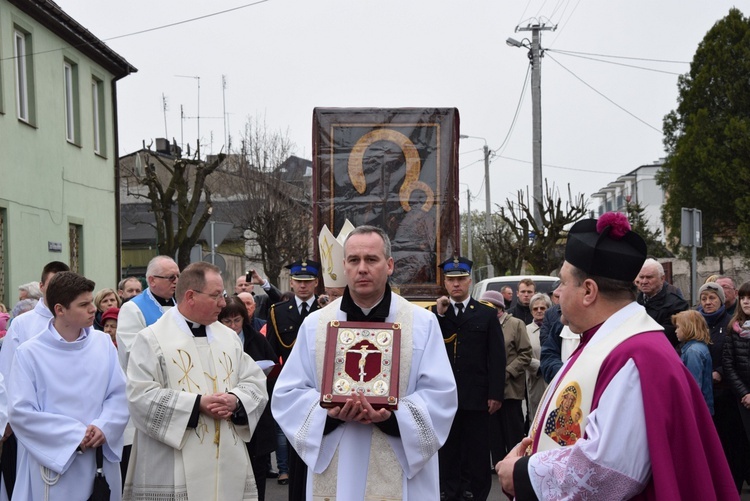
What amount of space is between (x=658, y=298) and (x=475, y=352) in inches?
70.5

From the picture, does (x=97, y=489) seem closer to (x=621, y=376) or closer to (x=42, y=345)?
(x=42, y=345)

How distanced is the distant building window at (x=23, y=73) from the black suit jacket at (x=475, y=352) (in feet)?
44.5

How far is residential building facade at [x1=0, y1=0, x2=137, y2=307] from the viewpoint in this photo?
61.5 ft

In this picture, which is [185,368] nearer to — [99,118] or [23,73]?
[23,73]

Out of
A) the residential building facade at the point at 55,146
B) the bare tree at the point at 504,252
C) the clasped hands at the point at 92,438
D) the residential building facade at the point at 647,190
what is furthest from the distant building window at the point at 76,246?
the residential building facade at the point at 647,190

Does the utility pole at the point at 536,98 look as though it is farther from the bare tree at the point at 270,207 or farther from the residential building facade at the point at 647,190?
the residential building facade at the point at 647,190

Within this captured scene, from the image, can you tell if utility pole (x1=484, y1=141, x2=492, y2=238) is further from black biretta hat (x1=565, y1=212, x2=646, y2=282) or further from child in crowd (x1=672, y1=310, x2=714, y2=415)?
black biretta hat (x1=565, y1=212, x2=646, y2=282)

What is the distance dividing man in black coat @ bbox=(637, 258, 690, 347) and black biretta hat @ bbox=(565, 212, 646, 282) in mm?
5604

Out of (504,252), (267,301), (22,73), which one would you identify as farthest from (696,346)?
(504,252)

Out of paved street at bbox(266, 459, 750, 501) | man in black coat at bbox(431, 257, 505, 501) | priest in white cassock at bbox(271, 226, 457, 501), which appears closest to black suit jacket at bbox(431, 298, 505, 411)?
man in black coat at bbox(431, 257, 505, 501)

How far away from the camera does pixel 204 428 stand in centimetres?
547

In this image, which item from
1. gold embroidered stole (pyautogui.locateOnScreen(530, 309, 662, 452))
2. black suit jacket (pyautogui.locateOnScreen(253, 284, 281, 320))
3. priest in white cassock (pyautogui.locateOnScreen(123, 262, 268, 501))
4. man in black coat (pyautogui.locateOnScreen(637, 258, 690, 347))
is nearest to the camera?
gold embroidered stole (pyautogui.locateOnScreen(530, 309, 662, 452))

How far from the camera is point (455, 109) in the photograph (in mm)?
10781

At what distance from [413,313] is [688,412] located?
6.75ft
